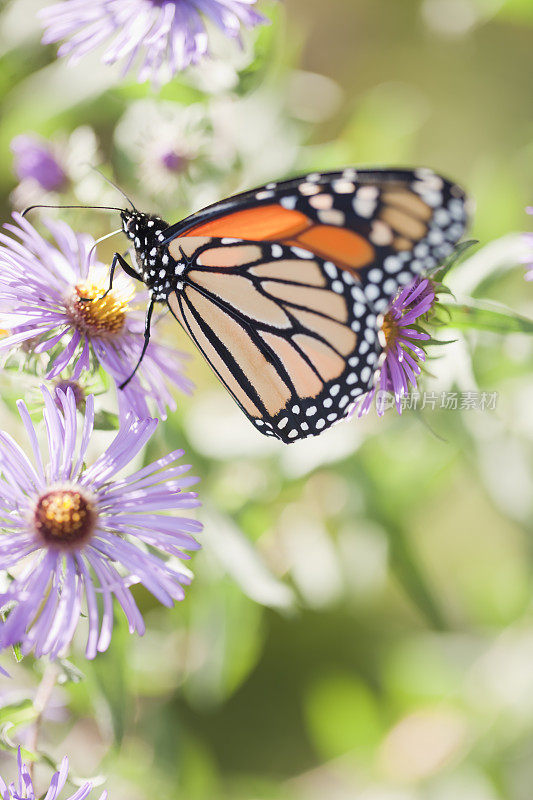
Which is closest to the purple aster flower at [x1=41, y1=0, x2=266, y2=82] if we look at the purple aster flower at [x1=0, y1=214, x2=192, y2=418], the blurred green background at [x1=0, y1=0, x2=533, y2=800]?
the blurred green background at [x1=0, y1=0, x2=533, y2=800]

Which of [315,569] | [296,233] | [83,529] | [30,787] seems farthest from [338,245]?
[315,569]

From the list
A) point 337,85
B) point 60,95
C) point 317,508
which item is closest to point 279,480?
point 317,508

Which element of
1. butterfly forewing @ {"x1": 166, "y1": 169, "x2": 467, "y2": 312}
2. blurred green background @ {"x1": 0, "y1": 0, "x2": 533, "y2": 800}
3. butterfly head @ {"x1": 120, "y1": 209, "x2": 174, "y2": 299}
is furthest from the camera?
blurred green background @ {"x1": 0, "y1": 0, "x2": 533, "y2": 800}

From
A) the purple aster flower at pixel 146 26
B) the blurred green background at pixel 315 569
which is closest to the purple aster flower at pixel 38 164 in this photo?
the blurred green background at pixel 315 569

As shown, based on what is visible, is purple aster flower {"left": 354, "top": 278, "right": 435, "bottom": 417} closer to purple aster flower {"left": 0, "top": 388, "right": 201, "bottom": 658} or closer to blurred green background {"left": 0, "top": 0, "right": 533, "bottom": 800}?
blurred green background {"left": 0, "top": 0, "right": 533, "bottom": 800}

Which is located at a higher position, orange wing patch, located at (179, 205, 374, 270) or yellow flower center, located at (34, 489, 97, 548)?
orange wing patch, located at (179, 205, 374, 270)

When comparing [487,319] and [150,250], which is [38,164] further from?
[487,319]

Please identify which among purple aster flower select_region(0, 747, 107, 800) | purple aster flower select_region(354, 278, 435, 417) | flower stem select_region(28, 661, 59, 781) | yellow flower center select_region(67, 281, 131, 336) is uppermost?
yellow flower center select_region(67, 281, 131, 336)
